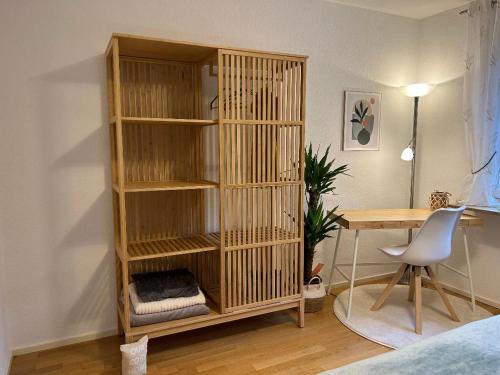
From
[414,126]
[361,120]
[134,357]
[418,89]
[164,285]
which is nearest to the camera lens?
[134,357]

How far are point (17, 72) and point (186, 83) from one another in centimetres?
102

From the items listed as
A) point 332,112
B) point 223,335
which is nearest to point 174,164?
point 223,335

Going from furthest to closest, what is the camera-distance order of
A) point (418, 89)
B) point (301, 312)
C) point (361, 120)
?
1. point (361, 120)
2. point (418, 89)
3. point (301, 312)

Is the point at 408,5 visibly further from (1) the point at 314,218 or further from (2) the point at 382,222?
(1) the point at 314,218

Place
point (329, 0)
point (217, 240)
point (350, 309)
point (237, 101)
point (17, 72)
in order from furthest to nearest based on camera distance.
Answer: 1. point (329, 0)
2. point (350, 309)
3. point (217, 240)
4. point (237, 101)
5. point (17, 72)

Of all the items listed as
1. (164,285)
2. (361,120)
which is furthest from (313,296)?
(361,120)

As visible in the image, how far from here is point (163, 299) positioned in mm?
2320

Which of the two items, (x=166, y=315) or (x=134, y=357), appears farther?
(x=166, y=315)

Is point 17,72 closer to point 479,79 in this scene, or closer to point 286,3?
point 286,3

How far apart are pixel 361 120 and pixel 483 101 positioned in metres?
0.95

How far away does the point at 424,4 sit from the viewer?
322 centimetres

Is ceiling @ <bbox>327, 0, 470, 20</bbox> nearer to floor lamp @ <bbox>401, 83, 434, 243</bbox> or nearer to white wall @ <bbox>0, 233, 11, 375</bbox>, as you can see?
floor lamp @ <bbox>401, 83, 434, 243</bbox>

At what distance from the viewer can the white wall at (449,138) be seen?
3141 mm

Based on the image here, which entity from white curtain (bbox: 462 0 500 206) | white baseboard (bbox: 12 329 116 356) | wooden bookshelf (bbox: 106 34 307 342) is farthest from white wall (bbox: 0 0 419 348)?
white curtain (bbox: 462 0 500 206)
